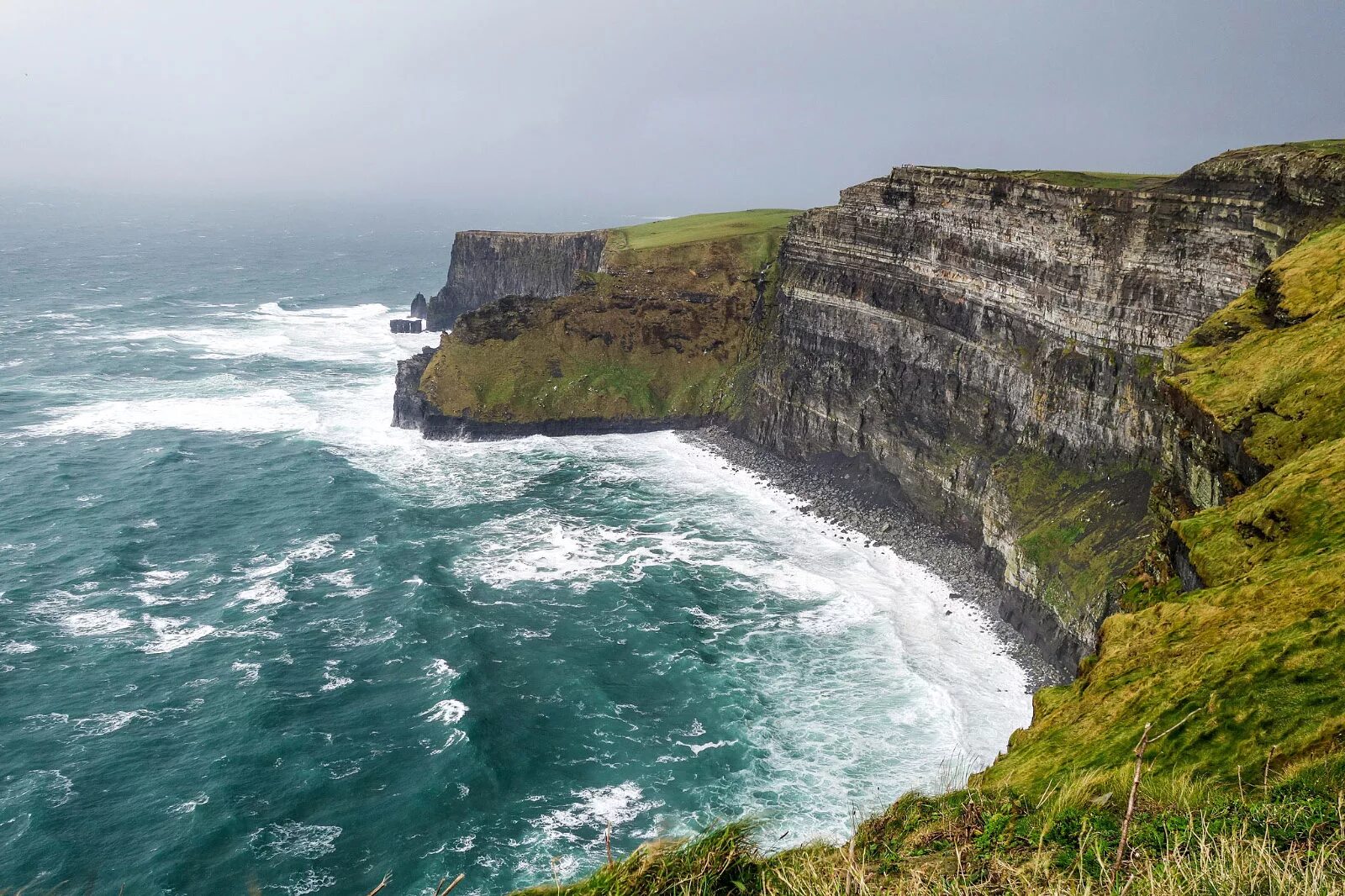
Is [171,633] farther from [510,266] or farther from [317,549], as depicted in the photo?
[510,266]

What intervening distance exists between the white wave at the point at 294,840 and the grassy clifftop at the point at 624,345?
60162 millimetres

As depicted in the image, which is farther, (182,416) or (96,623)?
(182,416)

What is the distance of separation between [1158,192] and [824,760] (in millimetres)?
39716

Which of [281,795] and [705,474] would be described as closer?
[281,795]

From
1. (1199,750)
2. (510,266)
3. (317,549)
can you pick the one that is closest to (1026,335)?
(1199,750)

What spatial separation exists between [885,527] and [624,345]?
42411mm

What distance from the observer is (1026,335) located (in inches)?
2534

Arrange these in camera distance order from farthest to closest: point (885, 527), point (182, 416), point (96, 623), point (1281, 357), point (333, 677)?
1. point (182, 416)
2. point (885, 527)
3. point (96, 623)
4. point (333, 677)
5. point (1281, 357)

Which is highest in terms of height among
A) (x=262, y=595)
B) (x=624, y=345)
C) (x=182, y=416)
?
(x=624, y=345)

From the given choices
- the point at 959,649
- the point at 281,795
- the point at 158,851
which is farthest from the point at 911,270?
the point at 158,851

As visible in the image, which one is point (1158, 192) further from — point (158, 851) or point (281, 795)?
point (158, 851)

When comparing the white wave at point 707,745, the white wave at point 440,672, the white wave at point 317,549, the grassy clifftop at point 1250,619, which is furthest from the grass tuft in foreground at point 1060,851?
the white wave at point 317,549

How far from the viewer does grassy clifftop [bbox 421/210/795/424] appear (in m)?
97.9

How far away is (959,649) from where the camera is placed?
177 feet
